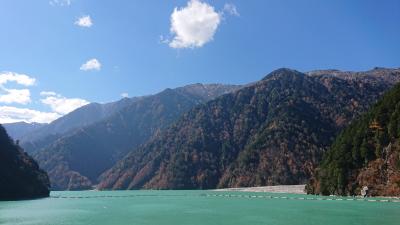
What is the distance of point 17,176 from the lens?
484 feet

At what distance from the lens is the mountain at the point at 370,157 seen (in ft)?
346

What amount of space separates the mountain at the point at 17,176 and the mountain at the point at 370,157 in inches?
3553

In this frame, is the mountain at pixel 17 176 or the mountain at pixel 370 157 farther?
the mountain at pixel 17 176

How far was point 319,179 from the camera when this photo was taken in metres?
133

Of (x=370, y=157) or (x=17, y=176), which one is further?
(x=17, y=176)

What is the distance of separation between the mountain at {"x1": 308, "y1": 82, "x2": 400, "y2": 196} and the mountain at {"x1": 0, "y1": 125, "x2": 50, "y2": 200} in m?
90.2

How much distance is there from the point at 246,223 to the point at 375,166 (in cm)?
6640

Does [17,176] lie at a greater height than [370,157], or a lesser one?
lesser

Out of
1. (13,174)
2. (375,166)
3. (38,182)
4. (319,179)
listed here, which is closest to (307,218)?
(375,166)

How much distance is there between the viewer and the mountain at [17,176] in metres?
140

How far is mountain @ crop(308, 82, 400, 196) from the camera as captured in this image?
10531 centimetres

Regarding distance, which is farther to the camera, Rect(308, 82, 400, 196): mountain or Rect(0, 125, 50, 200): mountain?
Rect(0, 125, 50, 200): mountain

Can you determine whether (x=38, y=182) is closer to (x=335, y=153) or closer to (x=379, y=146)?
(x=335, y=153)

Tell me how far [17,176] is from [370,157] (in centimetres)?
10518
